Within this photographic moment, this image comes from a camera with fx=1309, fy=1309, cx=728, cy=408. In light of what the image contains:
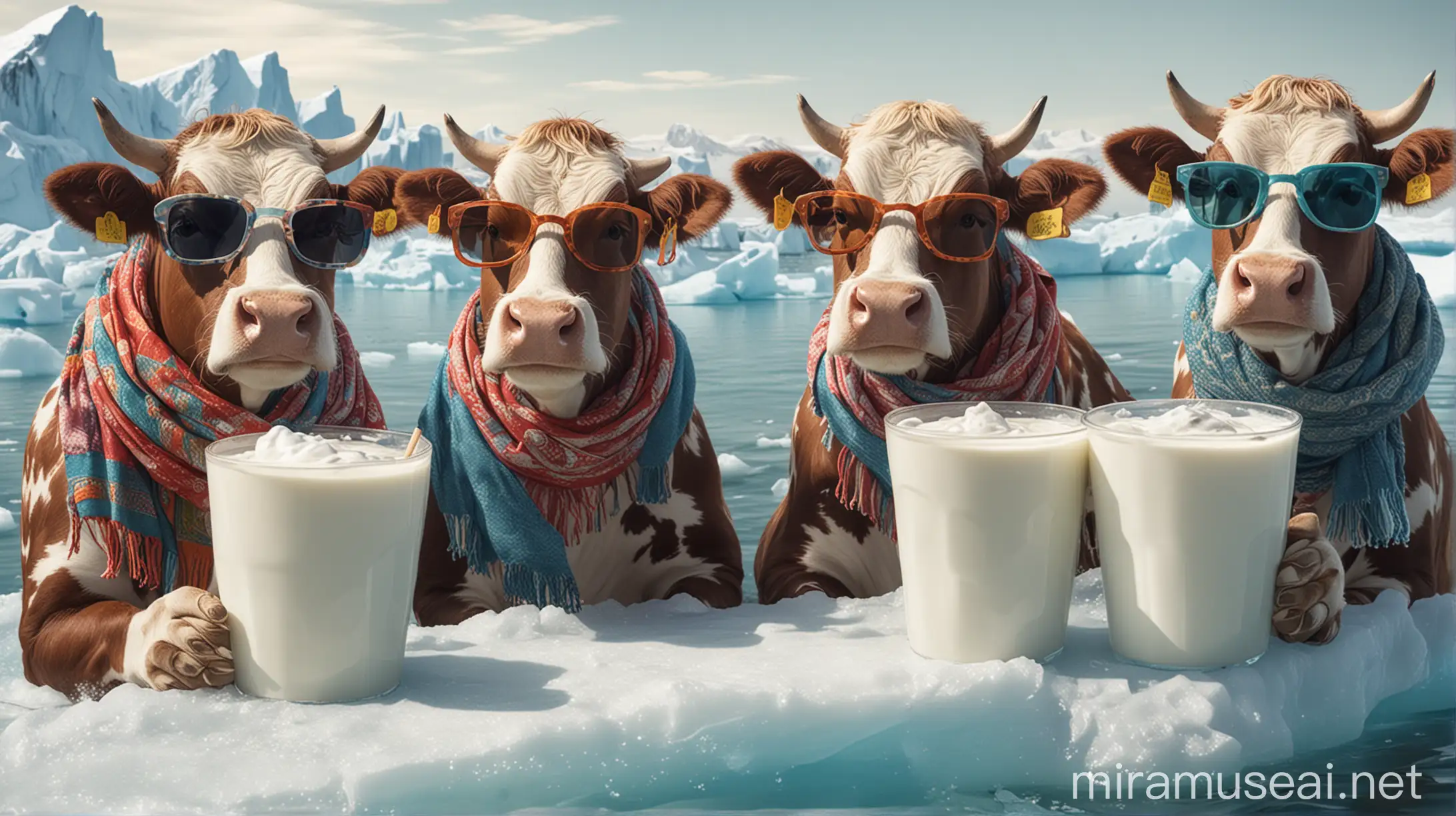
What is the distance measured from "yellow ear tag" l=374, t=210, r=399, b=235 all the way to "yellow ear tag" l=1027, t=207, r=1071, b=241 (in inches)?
68.2

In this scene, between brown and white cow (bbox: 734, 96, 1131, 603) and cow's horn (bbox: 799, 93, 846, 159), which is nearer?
brown and white cow (bbox: 734, 96, 1131, 603)

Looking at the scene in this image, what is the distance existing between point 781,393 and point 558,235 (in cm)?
868

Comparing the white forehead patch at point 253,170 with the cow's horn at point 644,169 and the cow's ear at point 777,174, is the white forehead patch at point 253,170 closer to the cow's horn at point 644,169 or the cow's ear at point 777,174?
the cow's horn at point 644,169

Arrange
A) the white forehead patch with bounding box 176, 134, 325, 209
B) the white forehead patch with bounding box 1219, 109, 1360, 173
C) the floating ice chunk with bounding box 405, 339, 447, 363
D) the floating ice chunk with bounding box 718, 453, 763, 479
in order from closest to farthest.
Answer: the white forehead patch with bounding box 176, 134, 325, 209 → the white forehead patch with bounding box 1219, 109, 1360, 173 → the floating ice chunk with bounding box 718, 453, 763, 479 → the floating ice chunk with bounding box 405, 339, 447, 363

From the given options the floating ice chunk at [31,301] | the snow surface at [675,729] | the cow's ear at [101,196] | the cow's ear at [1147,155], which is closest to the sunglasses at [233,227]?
the cow's ear at [101,196]

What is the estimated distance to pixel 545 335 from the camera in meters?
3.05

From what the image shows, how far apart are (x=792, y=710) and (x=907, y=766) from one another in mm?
258

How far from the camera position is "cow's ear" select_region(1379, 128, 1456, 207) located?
134 inches

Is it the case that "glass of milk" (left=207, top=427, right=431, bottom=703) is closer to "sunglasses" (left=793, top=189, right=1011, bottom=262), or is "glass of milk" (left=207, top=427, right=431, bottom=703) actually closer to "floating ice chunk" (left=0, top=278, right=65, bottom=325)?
"sunglasses" (left=793, top=189, right=1011, bottom=262)

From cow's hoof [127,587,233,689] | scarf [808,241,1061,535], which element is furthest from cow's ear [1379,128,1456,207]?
cow's hoof [127,587,233,689]

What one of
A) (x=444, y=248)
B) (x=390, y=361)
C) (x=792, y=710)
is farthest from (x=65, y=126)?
(x=792, y=710)

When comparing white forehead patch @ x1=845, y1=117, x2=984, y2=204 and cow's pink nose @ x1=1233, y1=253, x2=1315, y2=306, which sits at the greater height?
white forehead patch @ x1=845, y1=117, x2=984, y2=204

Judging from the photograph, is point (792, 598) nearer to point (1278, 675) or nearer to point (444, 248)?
point (1278, 675)

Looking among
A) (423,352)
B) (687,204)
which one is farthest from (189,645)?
A: (423,352)
